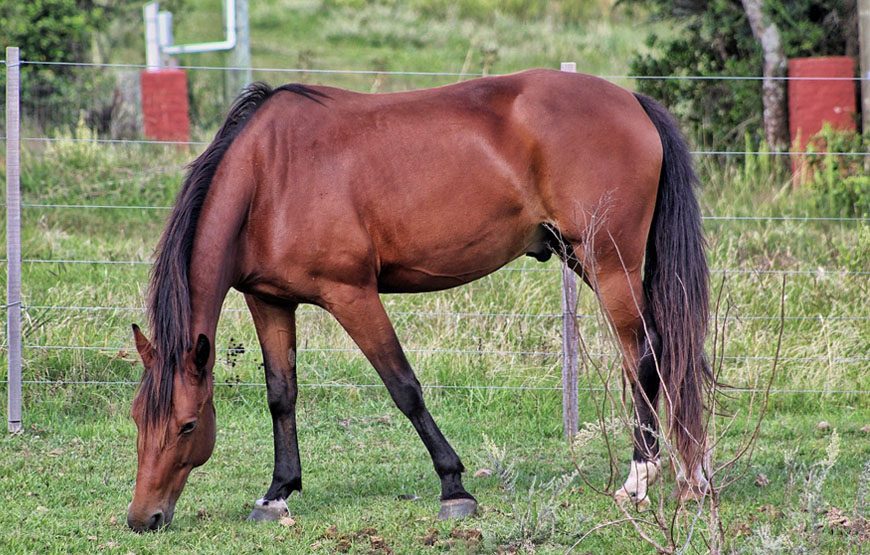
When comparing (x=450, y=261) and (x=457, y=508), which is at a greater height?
(x=450, y=261)

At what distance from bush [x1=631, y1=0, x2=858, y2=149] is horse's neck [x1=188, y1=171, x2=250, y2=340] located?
20.9ft

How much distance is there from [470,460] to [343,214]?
165 cm

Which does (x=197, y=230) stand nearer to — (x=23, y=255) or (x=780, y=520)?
(x=780, y=520)

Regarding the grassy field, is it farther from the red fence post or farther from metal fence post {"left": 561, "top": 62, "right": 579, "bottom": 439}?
the red fence post

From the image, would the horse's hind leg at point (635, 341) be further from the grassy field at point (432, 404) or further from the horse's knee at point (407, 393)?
the horse's knee at point (407, 393)

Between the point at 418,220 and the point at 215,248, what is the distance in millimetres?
881

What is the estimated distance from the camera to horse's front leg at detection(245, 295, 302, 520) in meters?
4.81

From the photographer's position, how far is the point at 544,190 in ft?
15.8

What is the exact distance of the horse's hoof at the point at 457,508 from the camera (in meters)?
4.61

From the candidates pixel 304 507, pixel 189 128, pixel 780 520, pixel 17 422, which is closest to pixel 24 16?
pixel 189 128

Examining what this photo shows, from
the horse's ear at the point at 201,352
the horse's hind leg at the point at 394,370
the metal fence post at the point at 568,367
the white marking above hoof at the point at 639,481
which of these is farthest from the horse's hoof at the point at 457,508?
the metal fence post at the point at 568,367

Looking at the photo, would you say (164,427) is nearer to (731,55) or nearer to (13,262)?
(13,262)

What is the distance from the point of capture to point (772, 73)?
9.88 metres

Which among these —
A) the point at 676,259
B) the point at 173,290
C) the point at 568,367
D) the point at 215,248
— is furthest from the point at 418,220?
the point at 568,367
